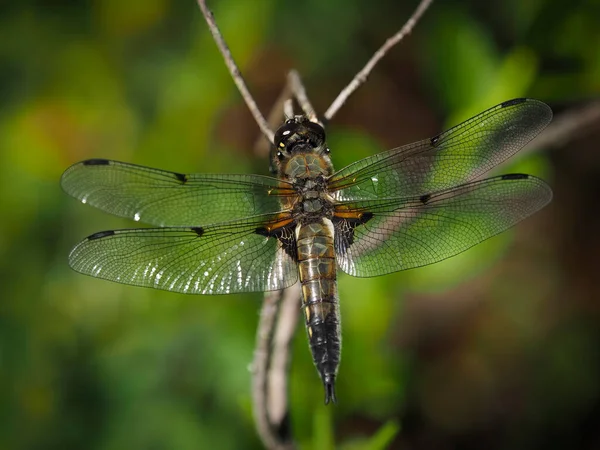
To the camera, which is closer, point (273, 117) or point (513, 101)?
point (513, 101)

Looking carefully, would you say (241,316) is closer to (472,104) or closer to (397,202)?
(397,202)

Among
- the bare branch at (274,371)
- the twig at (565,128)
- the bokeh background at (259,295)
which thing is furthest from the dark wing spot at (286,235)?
the twig at (565,128)

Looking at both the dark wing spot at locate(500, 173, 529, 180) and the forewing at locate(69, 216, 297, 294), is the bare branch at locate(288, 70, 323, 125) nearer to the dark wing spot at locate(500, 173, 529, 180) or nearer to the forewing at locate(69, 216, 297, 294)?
the forewing at locate(69, 216, 297, 294)

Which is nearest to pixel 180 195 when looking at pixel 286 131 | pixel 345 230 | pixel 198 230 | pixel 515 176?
pixel 198 230

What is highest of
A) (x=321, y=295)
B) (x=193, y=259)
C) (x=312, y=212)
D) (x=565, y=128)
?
(x=565, y=128)

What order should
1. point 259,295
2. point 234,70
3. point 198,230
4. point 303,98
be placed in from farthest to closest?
point 259,295, point 198,230, point 303,98, point 234,70

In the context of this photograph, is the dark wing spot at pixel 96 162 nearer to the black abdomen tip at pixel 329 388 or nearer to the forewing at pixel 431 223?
the forewing at pixel 431 223

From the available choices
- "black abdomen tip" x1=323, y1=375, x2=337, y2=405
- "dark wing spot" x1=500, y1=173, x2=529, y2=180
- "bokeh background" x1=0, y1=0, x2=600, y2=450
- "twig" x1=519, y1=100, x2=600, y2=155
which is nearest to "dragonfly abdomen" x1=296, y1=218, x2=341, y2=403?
"black abdomen tip" x1=323, y1=375, x2=337, y2=405

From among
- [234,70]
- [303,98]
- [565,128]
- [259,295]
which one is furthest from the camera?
[259,295]

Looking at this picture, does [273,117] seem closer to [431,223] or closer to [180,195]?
Answer: [180,195]
